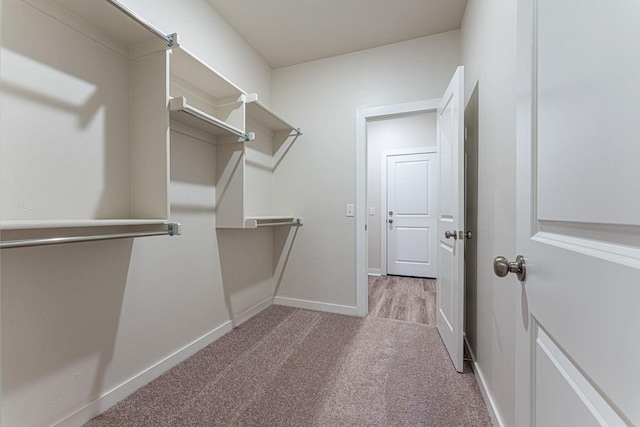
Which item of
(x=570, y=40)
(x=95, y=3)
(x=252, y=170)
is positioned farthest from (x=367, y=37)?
(x=570, y=40)

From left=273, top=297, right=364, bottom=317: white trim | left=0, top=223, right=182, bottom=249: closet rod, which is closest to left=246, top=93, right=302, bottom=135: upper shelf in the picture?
left=0, top=223, right=182, bottom=249: closet rod

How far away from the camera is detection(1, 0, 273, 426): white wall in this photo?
1.08 m

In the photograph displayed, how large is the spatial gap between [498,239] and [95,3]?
6.89 feet

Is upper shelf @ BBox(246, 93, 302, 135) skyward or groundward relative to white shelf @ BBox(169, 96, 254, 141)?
skyward

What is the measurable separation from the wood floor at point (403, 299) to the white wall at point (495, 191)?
2.83 ft

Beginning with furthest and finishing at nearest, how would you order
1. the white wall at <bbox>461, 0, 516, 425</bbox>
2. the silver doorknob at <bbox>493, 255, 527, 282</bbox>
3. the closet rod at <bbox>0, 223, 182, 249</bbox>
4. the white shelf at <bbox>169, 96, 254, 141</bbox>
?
the white shelf at <bbox>169, 96, 254, 141</bbox> < the white wall at <bbox>461, 0, 516, 425</bbox> < the closet rod at <bbox>0, 223, 182, 249</bbox> < the silver doorknob at <bbox>493, 255, 527, 282</bbox>

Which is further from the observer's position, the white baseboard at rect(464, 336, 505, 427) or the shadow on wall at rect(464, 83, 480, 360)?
the shadow on wall at rect(464, 83, 480, 360)

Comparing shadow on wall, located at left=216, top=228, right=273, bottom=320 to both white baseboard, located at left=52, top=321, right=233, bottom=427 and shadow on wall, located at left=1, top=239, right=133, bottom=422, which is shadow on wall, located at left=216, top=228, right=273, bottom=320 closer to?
white baseboard, located at left=52, top=321, right=233, bottom=427

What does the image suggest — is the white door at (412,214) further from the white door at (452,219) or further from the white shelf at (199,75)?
the white shelf at (199,75)

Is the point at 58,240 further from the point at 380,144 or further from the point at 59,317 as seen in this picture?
the point at 380,144

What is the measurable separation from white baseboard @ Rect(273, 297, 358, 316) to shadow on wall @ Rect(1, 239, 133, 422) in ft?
5.36

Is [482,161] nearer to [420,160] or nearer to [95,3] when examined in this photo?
[95,3]

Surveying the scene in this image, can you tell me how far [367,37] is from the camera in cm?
241

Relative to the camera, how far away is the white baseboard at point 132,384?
125cm
